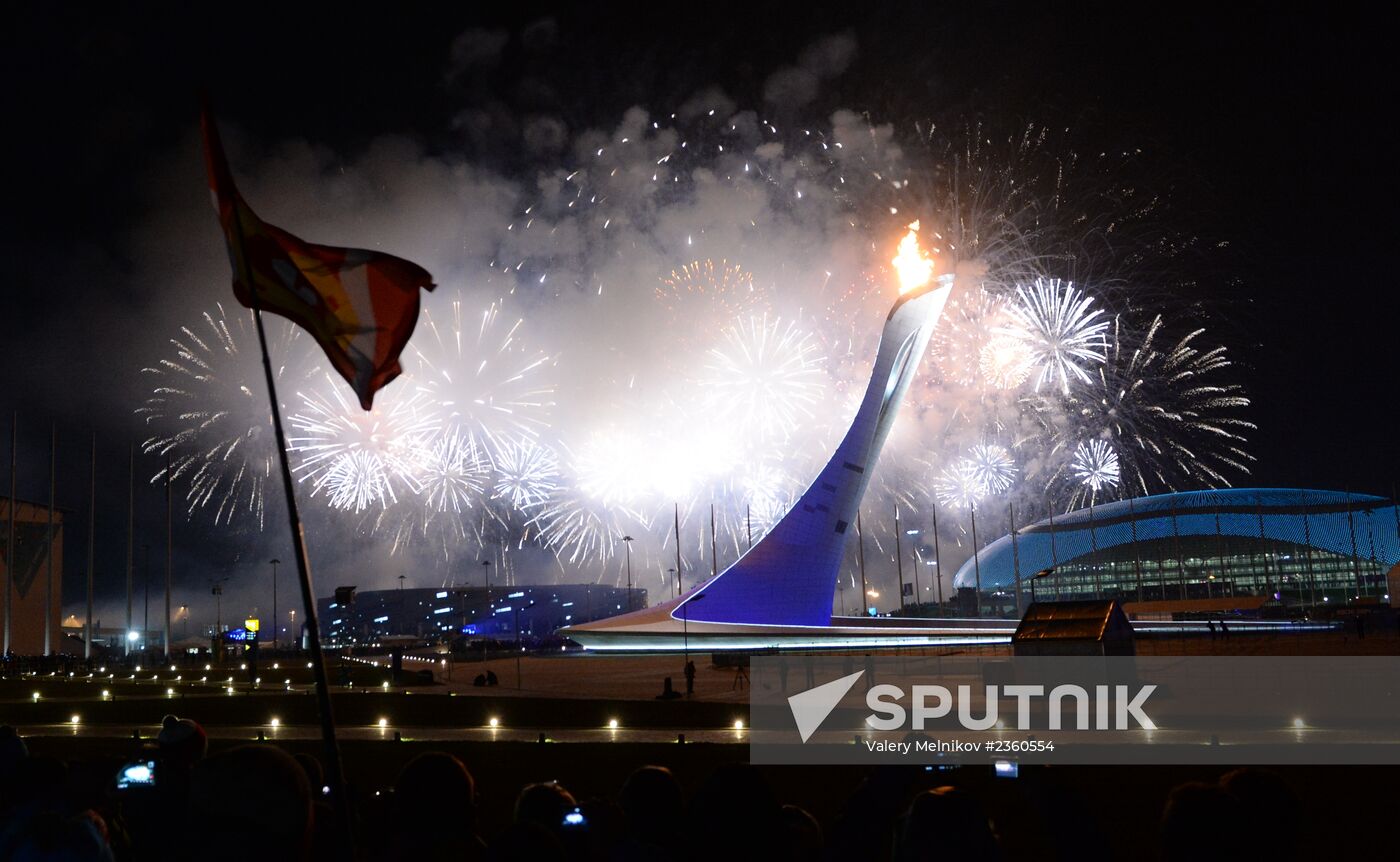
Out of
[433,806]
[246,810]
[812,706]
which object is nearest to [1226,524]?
[812,706]

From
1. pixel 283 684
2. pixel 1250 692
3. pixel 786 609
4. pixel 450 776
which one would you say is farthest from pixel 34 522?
pixel 450 776

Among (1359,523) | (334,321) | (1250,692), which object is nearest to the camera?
(334,321)

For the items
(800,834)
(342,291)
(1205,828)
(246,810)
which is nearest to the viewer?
(246,810)

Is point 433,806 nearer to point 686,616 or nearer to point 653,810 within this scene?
point 653,810

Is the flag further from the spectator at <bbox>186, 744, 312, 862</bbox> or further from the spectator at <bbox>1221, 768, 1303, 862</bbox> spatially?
the spectator at <bbox>1221, 768, 1303, 862</bbox>

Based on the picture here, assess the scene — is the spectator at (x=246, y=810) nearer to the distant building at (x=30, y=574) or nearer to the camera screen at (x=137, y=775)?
the camera screen at (x=137, y=775)

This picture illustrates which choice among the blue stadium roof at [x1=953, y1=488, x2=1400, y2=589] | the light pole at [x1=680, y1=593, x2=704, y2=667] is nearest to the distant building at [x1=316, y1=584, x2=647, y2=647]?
the blue stadium roof at [x1=953, y1=488, x2=1400, y2=589]

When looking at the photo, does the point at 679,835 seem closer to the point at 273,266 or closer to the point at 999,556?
the point at 273,266
